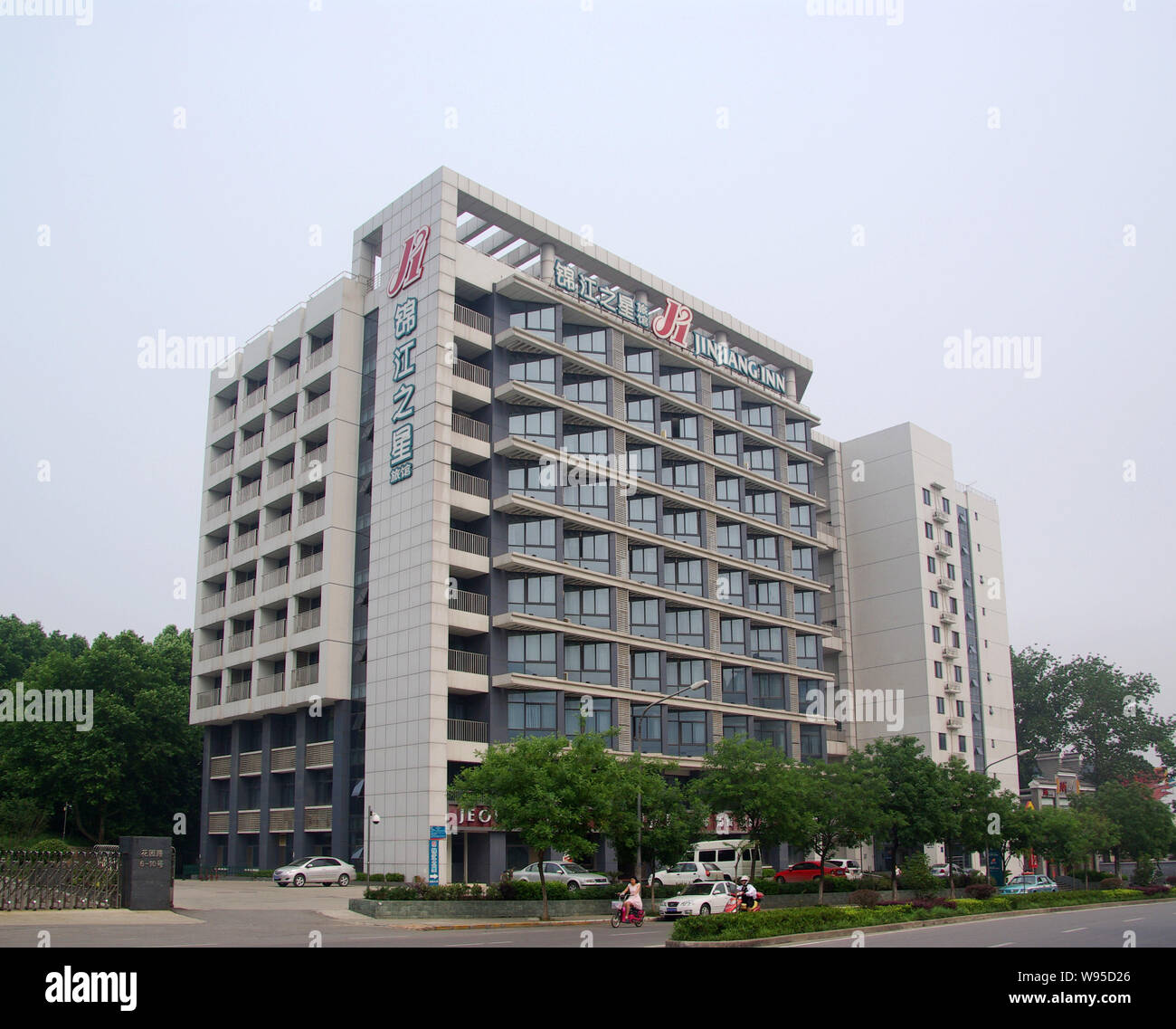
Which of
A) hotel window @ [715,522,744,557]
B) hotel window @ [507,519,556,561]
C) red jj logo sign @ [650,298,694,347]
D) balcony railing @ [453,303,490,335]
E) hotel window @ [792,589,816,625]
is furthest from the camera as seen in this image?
hotel window @ [792,589,816,625]

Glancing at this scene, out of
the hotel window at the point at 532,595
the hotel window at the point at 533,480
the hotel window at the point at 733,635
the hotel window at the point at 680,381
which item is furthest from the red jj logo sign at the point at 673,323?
the hotel window at the point at 532,595

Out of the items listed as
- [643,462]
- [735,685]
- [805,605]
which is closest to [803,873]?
[735,685]

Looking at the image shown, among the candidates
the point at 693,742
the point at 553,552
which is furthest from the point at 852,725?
the point at 553,552

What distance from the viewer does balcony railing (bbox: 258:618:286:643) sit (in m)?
63.3

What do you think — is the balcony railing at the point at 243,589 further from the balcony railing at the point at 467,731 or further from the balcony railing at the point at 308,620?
the balcony railing at the point at 467,731

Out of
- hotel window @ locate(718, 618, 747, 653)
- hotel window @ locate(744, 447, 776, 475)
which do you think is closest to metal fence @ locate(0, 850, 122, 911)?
hotel window @ locate(718, 618, 747, 653)

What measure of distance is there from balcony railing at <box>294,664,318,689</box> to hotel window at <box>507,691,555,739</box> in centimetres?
1161

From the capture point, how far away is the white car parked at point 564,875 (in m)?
46.6

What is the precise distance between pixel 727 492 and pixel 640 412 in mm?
10029

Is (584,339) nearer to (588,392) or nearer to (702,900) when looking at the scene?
(588,392)

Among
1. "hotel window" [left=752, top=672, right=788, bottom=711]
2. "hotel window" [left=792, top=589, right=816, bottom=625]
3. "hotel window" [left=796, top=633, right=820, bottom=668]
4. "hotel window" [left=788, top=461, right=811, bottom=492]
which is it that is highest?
"hotel window" [left=788, top=461, right=811, bottom=492]

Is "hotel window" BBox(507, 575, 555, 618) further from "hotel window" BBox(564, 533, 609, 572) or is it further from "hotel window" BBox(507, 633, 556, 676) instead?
"hotel window" BBox(564, 533, 609, 572)
